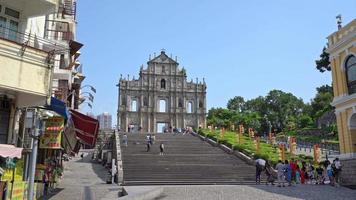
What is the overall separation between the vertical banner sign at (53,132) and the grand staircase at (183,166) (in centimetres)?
635

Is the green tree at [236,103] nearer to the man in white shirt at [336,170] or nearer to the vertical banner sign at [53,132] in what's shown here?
the man in white shirt at [336,170]

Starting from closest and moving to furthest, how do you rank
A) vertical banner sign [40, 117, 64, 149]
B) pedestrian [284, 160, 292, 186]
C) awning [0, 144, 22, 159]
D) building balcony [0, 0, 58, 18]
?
awning [0, 144, 22, 159], building balcony [0, 0, 58, 18], vertical banner sign [40, 117, 64, 149], pedestrian [284, 160, 292, 186]

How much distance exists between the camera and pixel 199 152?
29.2 metres

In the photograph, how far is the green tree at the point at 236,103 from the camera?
87938 mm

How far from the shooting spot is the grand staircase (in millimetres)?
20656

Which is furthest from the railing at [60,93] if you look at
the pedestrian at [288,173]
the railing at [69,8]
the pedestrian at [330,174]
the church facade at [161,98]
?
the church facade at [161,98]

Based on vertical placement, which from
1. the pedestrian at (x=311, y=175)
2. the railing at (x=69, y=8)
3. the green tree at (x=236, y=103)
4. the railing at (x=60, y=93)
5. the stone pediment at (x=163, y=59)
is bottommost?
the pedestrian at (x=311, y=175)

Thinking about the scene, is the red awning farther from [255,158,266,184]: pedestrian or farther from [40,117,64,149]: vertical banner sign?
[255,158,266,184]: pedestrian

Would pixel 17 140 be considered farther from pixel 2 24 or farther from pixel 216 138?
pixel 216 138

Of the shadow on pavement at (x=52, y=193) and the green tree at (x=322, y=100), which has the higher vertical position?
the green tree at (x=322, y=100)

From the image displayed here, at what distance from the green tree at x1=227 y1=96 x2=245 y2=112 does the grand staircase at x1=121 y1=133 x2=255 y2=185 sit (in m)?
56.8

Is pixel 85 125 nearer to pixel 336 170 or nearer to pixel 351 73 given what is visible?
pixel 336 170

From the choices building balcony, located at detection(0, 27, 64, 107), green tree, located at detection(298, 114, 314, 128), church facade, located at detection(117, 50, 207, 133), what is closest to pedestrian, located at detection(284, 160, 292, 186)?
building balcony, located at detection(0, 27, 64, 107)

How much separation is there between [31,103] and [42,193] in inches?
200
